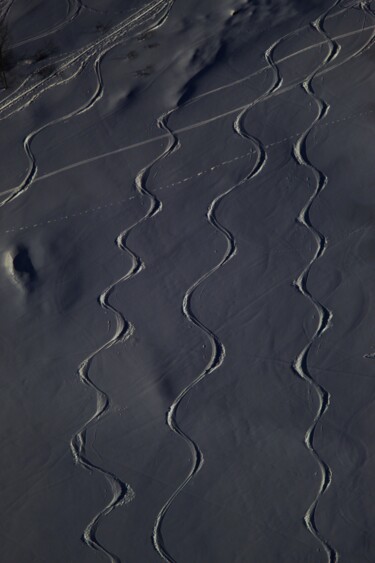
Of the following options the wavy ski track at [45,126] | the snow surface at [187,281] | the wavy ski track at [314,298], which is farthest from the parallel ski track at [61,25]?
the wavy ski track at [314,298]

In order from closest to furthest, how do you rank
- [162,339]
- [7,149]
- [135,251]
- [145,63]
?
[162,339] → [135,251] → [7,149] → [145,63]

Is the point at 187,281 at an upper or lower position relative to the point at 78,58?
lower

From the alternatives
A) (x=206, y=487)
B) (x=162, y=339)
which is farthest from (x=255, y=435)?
(x=162, y=339)

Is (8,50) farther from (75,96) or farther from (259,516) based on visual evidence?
(259,516)

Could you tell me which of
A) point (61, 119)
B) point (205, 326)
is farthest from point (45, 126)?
point (205, 326)

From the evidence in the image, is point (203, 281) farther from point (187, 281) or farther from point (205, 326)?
point (205, 326)

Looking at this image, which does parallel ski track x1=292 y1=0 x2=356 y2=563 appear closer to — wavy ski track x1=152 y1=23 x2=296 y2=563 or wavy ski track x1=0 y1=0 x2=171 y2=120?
wavy ski track x1=152 y1=23 x2=296 y2=563

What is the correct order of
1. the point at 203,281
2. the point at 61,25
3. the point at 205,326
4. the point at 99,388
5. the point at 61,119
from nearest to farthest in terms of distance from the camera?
the point at 99,388 → the point at 205,326 → the point at 203,281 → the point at 61,119 → the point at 61,25
